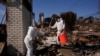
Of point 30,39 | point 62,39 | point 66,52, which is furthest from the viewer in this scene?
point 62,39

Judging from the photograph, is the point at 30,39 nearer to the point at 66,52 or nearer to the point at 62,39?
the point at 66,52

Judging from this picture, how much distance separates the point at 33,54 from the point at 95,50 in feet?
10.3

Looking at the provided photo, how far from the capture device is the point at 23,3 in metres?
13.5

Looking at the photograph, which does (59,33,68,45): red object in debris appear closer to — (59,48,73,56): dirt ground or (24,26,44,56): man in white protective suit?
(59,48,73,56): dirt ground

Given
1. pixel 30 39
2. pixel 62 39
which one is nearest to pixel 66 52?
pixel 62 39

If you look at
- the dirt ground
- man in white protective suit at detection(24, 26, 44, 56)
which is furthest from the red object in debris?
man in white protective suit at detection(24, 26, 44, 56)

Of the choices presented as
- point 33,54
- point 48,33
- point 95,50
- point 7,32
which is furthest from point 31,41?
point 48,33

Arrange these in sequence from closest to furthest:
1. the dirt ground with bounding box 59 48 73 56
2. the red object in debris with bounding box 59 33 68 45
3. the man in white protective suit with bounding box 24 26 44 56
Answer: the man in white protective suit with bounding box 24 26 44 56 < the dirt ground with bounding box 59 48 73 56 < the red object in debris with bounding box 59 33 68 45

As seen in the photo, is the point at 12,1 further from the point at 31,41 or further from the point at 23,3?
the point at 31,41

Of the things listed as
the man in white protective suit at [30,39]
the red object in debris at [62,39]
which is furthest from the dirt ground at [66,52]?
the man in white protective suit at [30,39]

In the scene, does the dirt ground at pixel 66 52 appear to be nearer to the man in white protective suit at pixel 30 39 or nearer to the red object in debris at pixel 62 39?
the red object in debris at pixel 62 39

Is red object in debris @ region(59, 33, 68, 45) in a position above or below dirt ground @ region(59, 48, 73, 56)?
above

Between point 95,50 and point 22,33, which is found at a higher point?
point 22,33

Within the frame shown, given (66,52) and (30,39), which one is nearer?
(30,39)
